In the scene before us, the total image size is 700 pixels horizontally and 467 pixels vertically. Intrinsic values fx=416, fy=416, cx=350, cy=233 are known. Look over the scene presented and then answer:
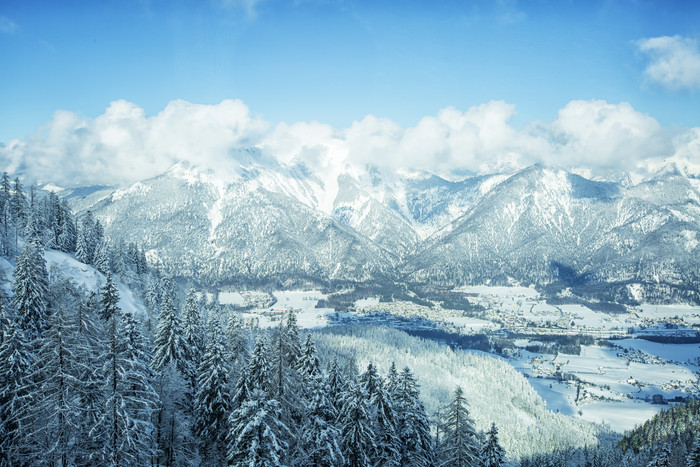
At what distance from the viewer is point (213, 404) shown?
40.4 metres

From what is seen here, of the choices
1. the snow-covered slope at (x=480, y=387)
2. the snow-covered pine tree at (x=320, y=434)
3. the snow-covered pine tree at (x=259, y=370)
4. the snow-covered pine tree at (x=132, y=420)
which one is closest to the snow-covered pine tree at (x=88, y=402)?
the snow-covered pine tree at (x=132, y=420)

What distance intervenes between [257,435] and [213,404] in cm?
1788

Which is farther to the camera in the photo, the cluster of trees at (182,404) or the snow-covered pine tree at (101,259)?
the snow-covered pine tree at (101,259)

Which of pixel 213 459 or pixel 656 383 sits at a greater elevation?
pixel 213 459

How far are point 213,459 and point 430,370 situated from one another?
117 m

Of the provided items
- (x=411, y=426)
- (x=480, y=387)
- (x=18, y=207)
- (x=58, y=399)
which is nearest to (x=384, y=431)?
(x=411, y=426)

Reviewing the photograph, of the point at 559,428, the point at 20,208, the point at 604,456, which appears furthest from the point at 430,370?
the point at 20,208

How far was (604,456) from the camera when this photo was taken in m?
96.9

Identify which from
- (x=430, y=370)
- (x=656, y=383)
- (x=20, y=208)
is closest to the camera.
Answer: (x=20, y=208)

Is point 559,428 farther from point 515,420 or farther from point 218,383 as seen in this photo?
point 218,383

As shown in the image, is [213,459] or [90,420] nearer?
[90,420]

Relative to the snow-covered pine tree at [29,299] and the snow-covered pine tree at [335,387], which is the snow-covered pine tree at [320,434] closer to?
the snow-covered pine tree at [335,387]

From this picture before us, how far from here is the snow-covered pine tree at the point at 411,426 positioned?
1423 inches

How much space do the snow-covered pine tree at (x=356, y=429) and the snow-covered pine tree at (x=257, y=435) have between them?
20.7ft
